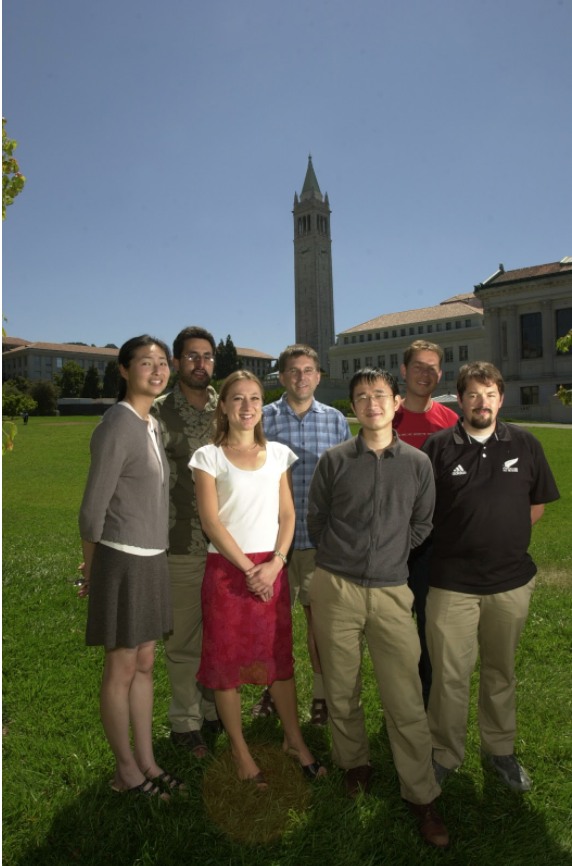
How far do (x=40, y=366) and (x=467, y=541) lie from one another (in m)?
117

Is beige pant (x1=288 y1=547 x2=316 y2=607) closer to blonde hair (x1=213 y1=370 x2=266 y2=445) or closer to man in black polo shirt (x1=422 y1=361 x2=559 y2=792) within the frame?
man in black polo shirt (x1=422 y1=361 x2=559 y2=792)

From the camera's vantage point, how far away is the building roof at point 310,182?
113 m

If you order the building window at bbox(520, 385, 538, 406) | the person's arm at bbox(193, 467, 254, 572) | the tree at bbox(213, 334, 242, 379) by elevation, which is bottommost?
the person's arm at bbox(193, 467, 254, 572)

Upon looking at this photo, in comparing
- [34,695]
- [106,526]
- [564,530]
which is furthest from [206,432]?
[564,530]

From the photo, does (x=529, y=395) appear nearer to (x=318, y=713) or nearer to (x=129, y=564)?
(x=318, y=713)

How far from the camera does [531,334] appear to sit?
5462cm

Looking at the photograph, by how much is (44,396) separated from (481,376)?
72.3 meters

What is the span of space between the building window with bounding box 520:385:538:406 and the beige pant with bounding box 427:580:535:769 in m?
54.6

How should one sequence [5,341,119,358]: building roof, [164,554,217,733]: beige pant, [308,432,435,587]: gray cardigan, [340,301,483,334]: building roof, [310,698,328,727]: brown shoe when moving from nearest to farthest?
[308,432,435,587]: gray cardigan < [164,554,217,733]: beige pant < [310,698,328,727]: brown shoe < [340,301,483,334]: building roof < [5,341,119,358]: building roof

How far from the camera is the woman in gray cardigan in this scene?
3309 millimetres

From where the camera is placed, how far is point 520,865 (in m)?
2.99

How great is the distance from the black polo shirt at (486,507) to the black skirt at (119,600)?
5.80 feet

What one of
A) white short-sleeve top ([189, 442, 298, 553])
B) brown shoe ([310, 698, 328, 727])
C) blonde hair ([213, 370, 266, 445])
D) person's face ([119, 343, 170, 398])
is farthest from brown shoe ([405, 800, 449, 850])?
person's face ([119, 343, 170, 398])

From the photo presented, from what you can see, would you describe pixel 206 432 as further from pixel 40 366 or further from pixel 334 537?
pixel 40 366
